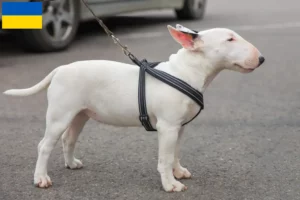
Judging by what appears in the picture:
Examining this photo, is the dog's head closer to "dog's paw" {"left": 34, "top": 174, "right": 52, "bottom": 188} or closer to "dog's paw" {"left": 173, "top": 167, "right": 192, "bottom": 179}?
"dog's paw" {"left": 173, "top": 167, "right": 192, "bottom": 179}

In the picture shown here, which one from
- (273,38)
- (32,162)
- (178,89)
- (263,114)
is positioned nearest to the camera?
(178,89)

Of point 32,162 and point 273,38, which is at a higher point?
point 32,162

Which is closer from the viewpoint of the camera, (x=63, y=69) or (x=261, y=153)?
(x=63, y=69)

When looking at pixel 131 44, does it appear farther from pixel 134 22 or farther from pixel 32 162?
→ pixel 32 162

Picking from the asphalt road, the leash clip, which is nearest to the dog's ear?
the leash clip

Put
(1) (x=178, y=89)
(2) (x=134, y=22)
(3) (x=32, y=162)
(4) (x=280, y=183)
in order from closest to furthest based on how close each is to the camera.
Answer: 1. (1) (x=178, y=89)
2. (4) (x=280, y=183)
3. (3) (x=32, y=162)
4. (2) (x=134, y=22)

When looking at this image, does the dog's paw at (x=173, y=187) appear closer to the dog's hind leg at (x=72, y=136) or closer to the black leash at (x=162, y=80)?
the black leash at (x=162, y=80)

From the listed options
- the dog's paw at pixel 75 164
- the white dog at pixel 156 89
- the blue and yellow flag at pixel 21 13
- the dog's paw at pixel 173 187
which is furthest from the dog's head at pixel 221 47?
the blue and yellow flag at pixel 21 13

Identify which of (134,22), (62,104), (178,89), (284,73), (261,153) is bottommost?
(134,22)

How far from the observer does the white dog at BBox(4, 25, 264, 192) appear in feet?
11.2

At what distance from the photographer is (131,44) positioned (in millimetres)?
8898

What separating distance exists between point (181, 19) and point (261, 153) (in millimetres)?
7842

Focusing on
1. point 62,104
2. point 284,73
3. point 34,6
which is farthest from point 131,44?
point 62,104

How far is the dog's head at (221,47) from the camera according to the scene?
340cm
